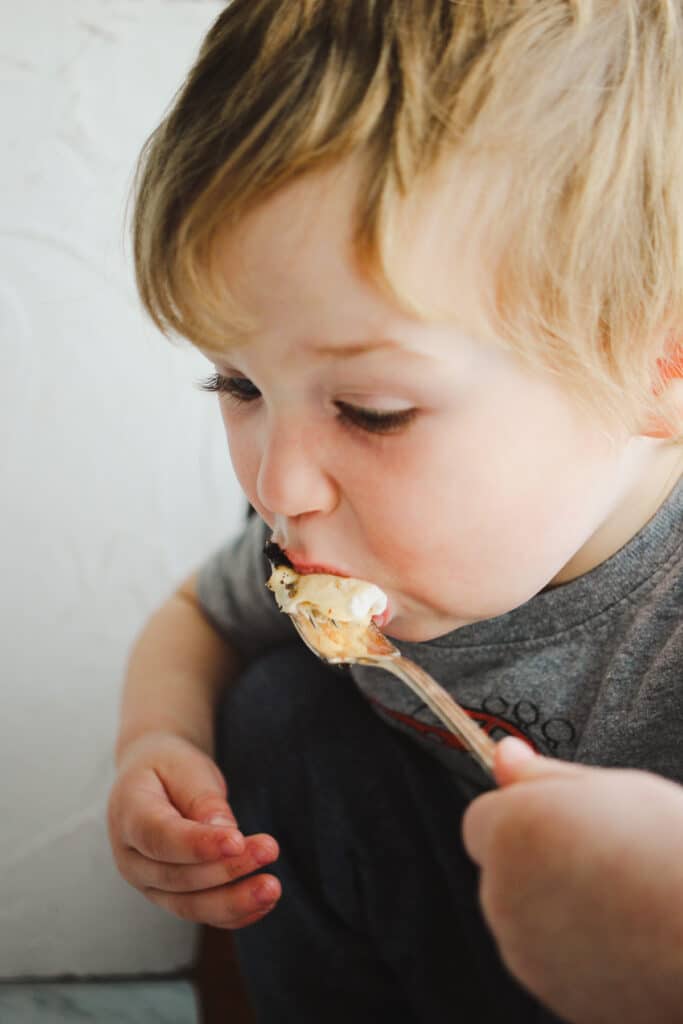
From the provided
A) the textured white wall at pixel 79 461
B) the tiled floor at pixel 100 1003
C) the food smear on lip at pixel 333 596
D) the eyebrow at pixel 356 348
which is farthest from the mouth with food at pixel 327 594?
the tiled floor at pixel 100 1003

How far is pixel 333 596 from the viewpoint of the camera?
0.56 metres

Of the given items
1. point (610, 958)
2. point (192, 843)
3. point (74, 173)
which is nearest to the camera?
point (610, 958)

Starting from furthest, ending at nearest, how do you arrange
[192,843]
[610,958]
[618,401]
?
[192,843] < [618,401] < [610,958]

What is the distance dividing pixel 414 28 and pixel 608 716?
408 millimetres

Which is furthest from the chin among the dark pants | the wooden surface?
the wooden surface

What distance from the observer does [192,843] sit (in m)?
0.65

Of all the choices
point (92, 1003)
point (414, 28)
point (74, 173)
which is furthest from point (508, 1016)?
point (74, 173)

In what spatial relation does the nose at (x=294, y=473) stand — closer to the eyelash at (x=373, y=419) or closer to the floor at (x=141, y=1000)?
the eyelash at (x=373, y=419)

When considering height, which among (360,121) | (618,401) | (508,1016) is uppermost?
(360,121)

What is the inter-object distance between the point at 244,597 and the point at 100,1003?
0.40m

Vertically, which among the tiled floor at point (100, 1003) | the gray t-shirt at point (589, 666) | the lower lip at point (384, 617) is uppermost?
the lower lip at point (384, 617)

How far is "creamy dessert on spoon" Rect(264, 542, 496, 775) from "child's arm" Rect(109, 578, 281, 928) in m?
0.14

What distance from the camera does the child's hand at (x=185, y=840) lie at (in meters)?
0.64

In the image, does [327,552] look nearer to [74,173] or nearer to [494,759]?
[494,759]
